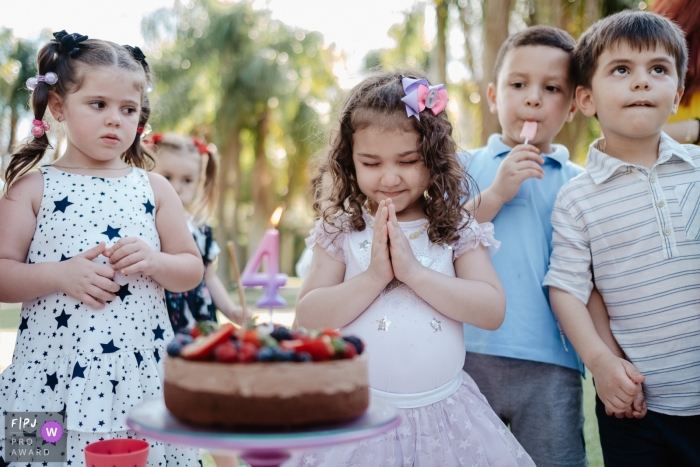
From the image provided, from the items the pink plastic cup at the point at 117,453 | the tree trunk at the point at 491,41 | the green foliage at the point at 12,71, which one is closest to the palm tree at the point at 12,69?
the green foliage at the point at 12,71

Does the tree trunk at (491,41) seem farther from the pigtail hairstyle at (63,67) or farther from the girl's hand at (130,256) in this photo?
the girl's hand at (130,256)

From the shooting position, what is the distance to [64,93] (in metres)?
2.50

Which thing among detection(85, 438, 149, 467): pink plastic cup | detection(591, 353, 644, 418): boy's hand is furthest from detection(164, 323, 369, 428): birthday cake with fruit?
detection(591, 353, 644, 418): boy's hand

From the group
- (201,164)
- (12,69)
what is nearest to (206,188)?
(201,164)

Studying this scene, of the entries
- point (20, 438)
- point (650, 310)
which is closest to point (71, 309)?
point (20, 438)

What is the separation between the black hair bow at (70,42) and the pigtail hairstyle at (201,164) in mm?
1794

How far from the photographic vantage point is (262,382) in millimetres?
1436

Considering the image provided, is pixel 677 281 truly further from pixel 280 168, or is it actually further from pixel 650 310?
pixel 280 168

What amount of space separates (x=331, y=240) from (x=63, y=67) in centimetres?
122

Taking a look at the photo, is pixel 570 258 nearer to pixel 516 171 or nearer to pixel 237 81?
pixel 516 171

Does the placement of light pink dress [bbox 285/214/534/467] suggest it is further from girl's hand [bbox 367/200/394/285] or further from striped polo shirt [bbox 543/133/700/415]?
striped polo shirt [bbox 543/133/700/415]

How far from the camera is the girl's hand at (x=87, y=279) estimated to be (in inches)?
90.4

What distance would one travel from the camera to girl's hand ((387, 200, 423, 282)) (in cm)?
217

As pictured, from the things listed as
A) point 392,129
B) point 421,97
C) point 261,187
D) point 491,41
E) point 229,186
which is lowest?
point 261,187
